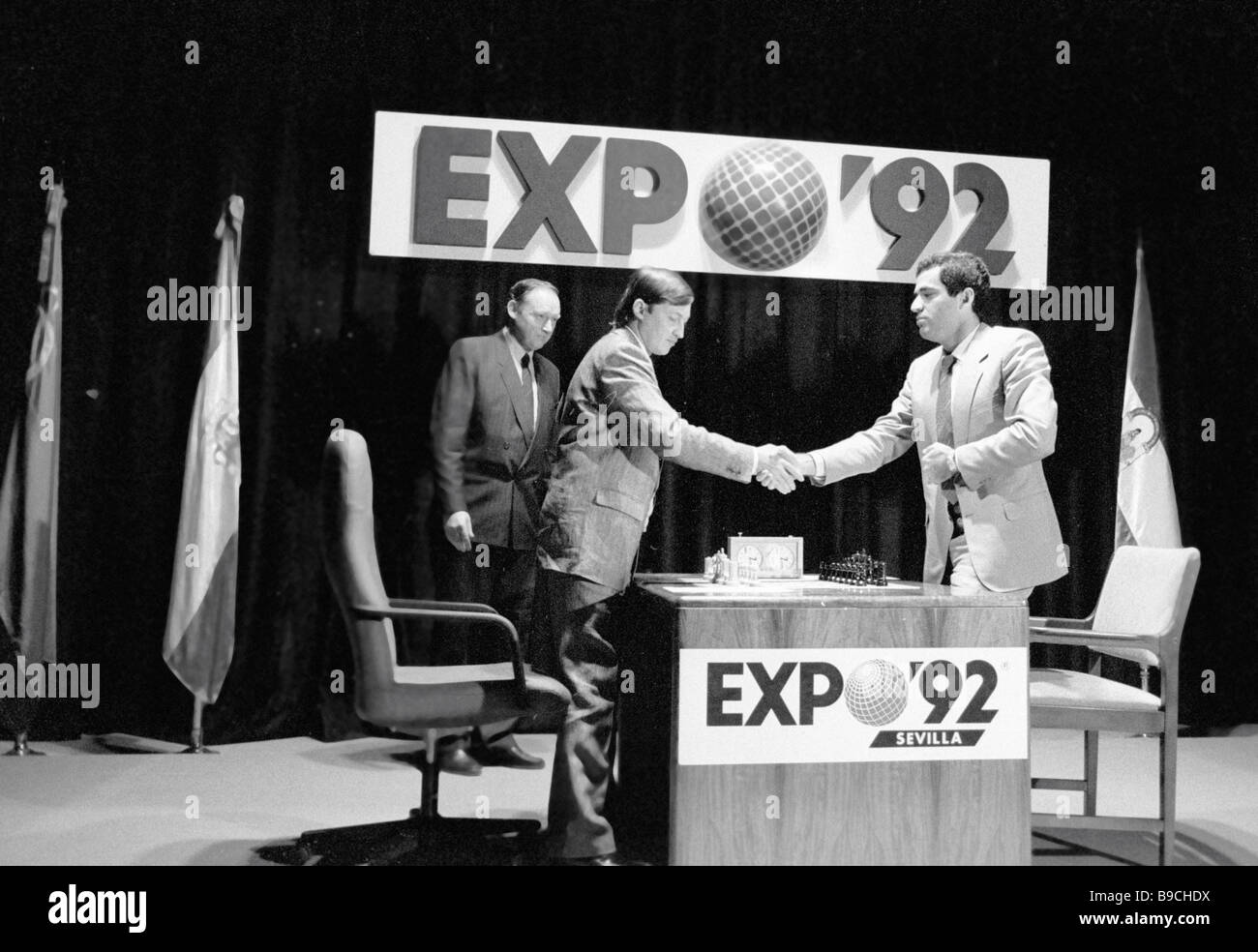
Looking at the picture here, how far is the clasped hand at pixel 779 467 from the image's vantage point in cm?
324

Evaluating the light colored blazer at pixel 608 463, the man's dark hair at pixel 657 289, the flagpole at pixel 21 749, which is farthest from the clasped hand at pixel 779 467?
the flagpole at pixel 21 749

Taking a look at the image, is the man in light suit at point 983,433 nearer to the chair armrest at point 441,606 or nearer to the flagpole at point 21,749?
the chair armrest at point 441,606

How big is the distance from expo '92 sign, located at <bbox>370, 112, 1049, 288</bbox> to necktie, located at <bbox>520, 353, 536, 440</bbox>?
44cm

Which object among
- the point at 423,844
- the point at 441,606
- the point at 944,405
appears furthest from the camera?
the point at 944,405

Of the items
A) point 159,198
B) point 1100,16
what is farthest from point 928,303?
point 159,198

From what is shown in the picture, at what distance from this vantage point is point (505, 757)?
3.85m

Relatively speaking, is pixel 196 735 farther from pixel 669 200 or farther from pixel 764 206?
pixel 764 206

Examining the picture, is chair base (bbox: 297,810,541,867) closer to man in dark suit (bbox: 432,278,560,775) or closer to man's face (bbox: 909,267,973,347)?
man in dark suit (bbox: 432,278,560,775)

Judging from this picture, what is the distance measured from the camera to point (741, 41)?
405 cm

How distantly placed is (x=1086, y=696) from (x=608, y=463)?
59.1 inches

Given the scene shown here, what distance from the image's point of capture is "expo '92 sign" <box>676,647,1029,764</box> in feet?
7.89

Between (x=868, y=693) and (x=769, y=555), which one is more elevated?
(x=769, y=555)

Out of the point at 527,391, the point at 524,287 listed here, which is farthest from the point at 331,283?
the point at 527,391

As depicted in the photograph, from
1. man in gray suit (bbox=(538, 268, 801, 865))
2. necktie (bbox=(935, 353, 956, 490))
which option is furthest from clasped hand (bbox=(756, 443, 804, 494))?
necktie (bbox=(935, 353, 956, 490))
